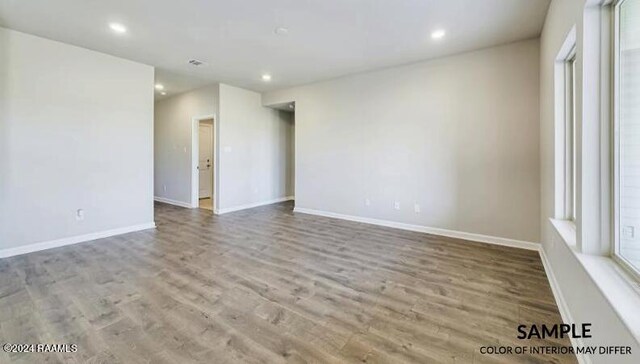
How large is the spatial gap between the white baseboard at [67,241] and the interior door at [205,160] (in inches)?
133

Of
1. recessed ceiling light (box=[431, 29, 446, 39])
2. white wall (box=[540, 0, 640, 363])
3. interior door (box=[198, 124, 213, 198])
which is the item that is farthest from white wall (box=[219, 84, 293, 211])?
white wall (box=[540, 0, 640, 363])

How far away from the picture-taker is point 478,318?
207cm

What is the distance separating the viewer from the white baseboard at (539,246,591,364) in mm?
1586

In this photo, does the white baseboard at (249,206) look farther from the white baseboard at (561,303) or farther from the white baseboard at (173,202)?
the white baseboard at (561,303)

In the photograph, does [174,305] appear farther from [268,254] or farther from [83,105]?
[83,105]

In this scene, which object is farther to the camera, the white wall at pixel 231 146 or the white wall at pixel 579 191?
the white wall at pixel 231 146

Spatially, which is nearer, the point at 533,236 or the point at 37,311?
the point at 37,311

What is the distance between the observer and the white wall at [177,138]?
6219 mm

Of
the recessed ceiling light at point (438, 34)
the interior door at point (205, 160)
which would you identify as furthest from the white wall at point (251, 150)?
the recessed ceiling light at point (438, 34)

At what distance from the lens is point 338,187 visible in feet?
18.2

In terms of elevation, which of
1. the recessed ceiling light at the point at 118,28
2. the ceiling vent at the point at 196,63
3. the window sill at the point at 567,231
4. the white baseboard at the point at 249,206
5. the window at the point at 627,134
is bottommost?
the white baseboard at the point at 249,206

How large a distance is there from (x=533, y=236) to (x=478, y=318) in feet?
7.31

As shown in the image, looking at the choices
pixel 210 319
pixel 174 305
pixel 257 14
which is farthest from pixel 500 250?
pixel 257 14

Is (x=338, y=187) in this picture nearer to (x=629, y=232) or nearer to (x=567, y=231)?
(x=567, y=231)
